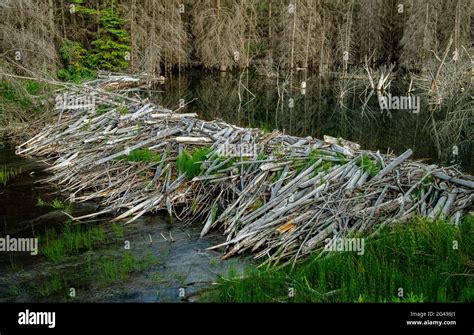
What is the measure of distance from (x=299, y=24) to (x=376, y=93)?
1489 cm

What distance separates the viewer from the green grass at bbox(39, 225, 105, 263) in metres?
8.68

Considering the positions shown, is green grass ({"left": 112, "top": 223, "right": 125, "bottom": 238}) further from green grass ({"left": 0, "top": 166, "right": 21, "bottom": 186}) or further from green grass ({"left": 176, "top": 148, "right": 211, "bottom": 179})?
green grass ({"left": 0, "top": 166, "right": 21, "bottom": 186})

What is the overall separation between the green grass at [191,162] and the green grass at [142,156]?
70 centimetres

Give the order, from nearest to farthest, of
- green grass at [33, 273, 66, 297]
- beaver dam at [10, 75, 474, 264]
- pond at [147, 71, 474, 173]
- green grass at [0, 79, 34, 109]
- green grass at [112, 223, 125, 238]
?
green grass at [33, 273, 66, 297]
beaver dam at [10, 75, 474, 264]
green grass at [112, 223, 125, 238]
green grass at [0, 79, 34, 109]
pond at [147, 71, 474, 173]

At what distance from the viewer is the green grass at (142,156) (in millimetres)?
12039

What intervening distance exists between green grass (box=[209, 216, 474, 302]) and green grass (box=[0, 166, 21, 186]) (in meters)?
7.72

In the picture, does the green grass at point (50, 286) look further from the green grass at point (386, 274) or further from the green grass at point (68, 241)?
the green grass at point (386, 274)

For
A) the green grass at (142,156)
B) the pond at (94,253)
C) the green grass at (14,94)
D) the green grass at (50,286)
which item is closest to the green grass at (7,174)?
the pond at (94,253)

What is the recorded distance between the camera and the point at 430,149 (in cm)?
1756

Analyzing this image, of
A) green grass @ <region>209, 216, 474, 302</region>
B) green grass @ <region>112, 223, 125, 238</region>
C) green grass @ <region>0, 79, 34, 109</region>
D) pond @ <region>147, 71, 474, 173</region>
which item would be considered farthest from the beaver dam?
pond @ <region>147, 71, 474, 173</region>

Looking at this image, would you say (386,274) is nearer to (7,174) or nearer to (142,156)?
(142,156)

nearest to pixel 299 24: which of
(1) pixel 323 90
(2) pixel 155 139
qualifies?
(1) pixel 323 90

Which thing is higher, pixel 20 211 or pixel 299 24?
pixel 299 24
